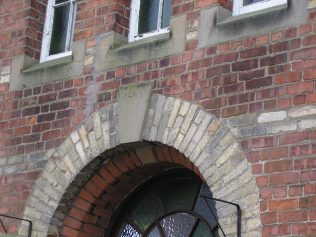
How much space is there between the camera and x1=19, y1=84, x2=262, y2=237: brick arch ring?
6.82 m


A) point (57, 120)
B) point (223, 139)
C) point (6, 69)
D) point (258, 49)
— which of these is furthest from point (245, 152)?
point (6, 69)

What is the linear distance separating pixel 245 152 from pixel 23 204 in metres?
2.53

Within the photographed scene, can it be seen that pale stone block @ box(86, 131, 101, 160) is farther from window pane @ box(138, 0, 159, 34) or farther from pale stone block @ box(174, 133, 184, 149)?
window pane @ box(138, 0, 159, 34)

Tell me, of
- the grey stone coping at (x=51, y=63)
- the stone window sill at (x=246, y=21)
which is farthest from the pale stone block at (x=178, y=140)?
the grey stone coping at (x=51, y=63)

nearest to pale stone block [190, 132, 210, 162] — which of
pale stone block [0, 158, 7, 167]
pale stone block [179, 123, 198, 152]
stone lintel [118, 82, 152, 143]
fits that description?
pale stone block [179, 123, 198, 152]

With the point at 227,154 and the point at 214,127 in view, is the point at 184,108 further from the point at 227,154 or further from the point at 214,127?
the point at 227,154

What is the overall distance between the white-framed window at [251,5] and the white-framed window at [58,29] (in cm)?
206

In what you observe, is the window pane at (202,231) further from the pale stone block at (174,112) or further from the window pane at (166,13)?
the window pane at (166,13)

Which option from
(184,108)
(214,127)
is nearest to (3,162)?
(184,108)

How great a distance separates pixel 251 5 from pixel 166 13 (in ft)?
3.48

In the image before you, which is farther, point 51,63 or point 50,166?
point 51,63

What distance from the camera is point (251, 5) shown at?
738 centimetres

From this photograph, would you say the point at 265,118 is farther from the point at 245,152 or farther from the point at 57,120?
the point at 57,120

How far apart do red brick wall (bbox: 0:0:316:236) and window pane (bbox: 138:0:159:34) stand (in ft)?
0.49
